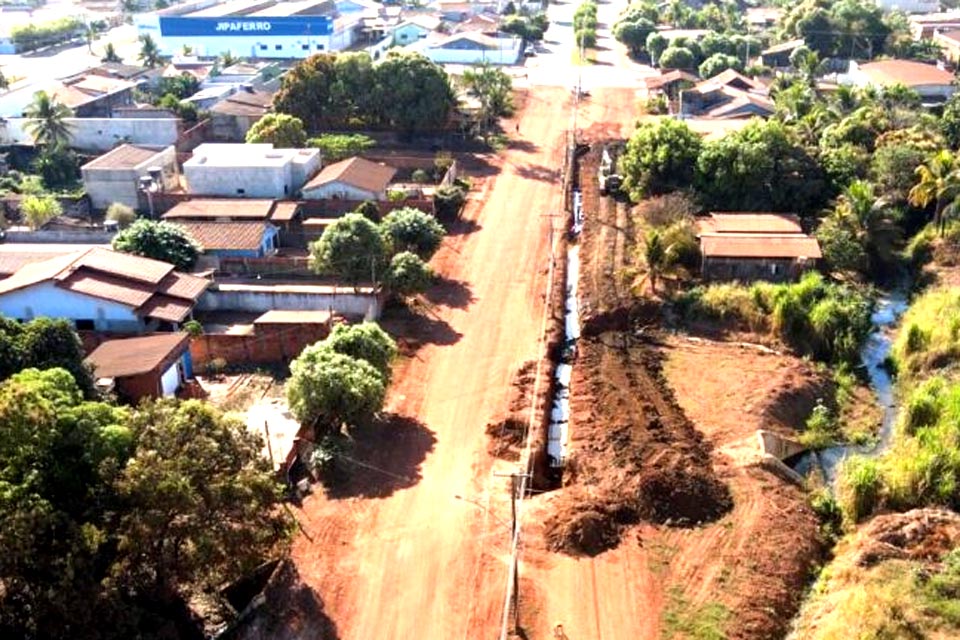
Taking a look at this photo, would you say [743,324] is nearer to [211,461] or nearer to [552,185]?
[552,185]

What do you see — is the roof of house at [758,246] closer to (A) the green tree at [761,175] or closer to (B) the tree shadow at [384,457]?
(A) the green tree at [761,175]

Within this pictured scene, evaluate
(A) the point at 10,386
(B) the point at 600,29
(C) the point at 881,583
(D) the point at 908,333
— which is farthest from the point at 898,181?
(B) the point at 600,29

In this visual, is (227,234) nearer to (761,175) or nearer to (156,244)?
(156,244)

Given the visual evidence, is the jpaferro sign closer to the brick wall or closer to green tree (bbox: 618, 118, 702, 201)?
green tree (bbox: 618, 118, 702, 201)

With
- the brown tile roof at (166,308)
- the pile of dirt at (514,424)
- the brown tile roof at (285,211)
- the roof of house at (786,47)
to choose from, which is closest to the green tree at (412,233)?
the brown tile roof at (285,211)

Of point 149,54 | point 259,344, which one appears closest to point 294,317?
point 259,344

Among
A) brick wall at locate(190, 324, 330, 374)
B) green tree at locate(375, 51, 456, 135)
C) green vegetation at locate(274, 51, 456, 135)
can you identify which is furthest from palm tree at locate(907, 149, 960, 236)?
green vegetation at locate(274, 51, 456, 135)
